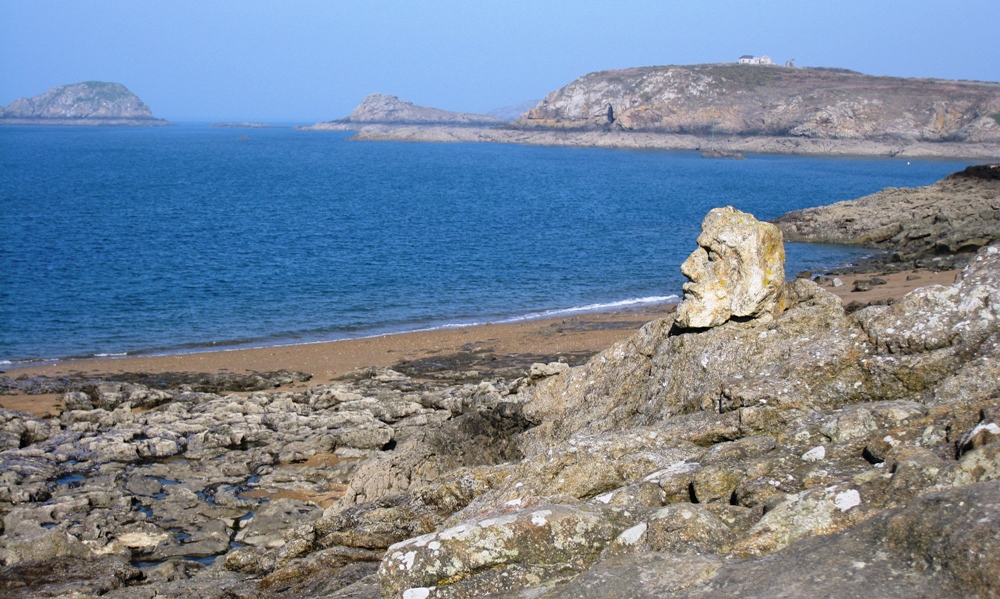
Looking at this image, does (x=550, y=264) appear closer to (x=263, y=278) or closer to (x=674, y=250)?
(x=674, y=250)

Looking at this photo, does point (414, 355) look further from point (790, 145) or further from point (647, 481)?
point (790, 145)

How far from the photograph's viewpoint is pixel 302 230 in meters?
59.0

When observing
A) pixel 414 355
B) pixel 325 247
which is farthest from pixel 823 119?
pixel 414 355

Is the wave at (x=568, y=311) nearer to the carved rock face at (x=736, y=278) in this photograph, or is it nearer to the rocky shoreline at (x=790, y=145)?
the carved rock face at (x=736, y=278)

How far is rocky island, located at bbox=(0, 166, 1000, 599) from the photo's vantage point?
522 centimetres

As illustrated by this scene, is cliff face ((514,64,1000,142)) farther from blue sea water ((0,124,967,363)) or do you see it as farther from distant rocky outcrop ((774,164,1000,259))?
distant rocky outcrop ((774,164,1000,259))

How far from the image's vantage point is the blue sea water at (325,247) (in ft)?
111

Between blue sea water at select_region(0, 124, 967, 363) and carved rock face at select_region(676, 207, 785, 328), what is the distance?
2284 centimetres

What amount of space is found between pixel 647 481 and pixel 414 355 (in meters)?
20.8

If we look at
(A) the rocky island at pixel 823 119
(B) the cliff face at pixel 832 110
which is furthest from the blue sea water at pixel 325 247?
(B) the cliff face at pixel 832 110

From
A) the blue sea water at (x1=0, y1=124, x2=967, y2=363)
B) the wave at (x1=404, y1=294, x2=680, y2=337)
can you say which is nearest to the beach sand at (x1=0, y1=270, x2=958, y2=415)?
the wave at (x1=404, y1=294, x2=680, y2=337)

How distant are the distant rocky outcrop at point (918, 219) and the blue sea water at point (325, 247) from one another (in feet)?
10.00

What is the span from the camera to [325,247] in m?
51.7

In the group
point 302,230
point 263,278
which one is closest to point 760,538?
point 263,278
